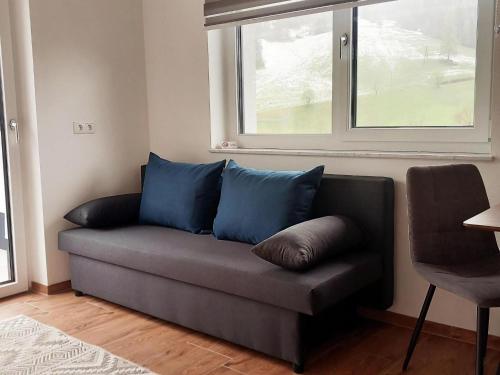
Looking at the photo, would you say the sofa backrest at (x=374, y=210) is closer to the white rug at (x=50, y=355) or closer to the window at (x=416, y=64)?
the window at (x=416, y=64)

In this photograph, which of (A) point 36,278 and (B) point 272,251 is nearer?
(B) point 272,251

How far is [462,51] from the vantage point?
99.7 inches

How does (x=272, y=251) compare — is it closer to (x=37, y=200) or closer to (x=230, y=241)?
(x=230, y=241)

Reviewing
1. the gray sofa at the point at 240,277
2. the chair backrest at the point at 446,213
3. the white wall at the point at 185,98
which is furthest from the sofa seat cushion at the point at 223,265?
the white wall at the point at 185,98

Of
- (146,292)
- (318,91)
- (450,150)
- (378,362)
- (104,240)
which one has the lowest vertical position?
(378,362)

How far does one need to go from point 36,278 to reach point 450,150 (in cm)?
259

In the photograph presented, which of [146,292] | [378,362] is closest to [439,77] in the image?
[378,362]

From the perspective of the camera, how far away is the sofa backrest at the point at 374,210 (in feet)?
8.48

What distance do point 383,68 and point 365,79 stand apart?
11cm

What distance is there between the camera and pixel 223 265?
2.39 metres

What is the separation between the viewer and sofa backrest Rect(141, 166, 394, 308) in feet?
8.48

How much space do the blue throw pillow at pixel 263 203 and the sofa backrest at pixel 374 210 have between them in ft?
0.46

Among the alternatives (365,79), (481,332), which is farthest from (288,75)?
(481,332)

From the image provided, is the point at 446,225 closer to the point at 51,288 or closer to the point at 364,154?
the point at 364,154
